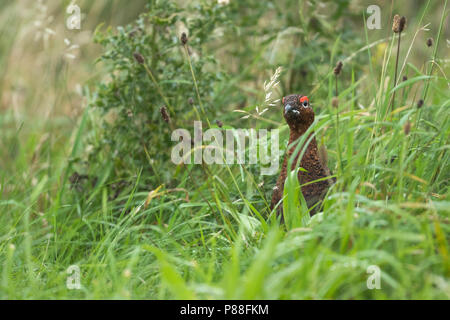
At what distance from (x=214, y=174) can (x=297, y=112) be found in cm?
69

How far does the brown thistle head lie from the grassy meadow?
0.28ft

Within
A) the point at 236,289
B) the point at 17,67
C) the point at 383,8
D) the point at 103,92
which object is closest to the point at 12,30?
the point at 17,67

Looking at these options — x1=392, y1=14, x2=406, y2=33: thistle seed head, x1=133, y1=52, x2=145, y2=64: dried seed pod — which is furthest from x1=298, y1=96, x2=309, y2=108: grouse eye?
x1=133, y1=52, x2=145, y2=64: dried seed pod

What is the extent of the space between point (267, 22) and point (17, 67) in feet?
8.49

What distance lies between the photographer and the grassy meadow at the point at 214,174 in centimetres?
166

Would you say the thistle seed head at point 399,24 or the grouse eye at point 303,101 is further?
the grouse eye at point 303,101

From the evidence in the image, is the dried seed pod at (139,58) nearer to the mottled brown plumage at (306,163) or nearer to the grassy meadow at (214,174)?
the grassy meadow at (214,174)

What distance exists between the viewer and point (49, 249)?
2.41 meters

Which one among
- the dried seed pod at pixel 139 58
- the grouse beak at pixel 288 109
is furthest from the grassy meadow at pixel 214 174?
the dried seed pod at pixel 139 58

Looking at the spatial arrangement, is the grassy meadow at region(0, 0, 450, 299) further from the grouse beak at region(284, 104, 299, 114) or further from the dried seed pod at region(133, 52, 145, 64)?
the dried seed pod at region(133, 52, 145, 64)

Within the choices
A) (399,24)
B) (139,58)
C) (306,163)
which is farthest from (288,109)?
(139,58)

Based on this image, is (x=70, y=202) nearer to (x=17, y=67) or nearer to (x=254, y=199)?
(x=254, y=199)

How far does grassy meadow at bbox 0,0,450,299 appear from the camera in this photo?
166 centimetres

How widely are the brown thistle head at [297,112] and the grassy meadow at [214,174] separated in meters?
0.08
